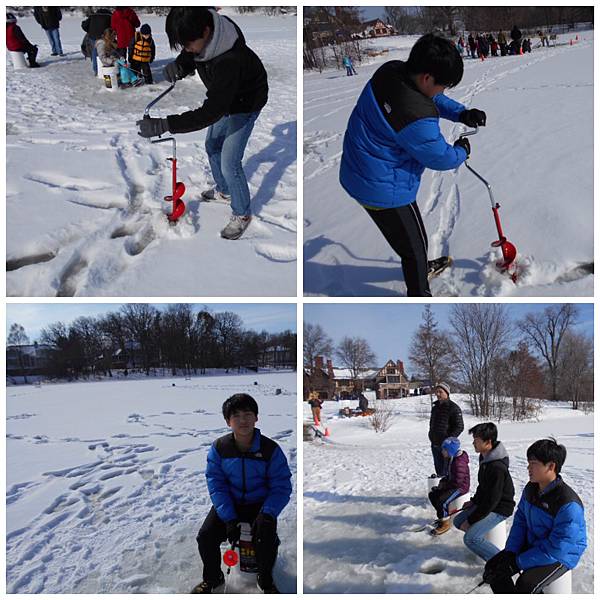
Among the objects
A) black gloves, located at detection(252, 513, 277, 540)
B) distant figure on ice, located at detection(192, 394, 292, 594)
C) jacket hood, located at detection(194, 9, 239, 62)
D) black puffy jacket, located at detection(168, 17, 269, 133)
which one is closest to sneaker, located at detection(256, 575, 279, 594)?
distant figure on ice, located at detection(192, 394, 292, 594)

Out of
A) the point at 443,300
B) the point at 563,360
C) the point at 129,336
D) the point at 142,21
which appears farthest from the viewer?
the point at 142,21

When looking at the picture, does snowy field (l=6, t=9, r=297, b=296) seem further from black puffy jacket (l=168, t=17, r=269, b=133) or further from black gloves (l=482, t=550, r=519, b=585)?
black gloves (l=482, t=550, r=519, b=585)

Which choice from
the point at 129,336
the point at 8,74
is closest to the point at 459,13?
the point at 129,336

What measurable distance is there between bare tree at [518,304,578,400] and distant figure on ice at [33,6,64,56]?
538 cm

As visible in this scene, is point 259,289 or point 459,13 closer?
point 259,289

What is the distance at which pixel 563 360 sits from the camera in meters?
3.11

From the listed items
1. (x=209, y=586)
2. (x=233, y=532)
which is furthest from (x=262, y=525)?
(x=209, y=586)

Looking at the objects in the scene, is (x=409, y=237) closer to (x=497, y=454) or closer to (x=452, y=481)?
(x=497, y=454)

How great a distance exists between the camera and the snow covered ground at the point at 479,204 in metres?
2.94

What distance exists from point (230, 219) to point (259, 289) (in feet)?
2.18

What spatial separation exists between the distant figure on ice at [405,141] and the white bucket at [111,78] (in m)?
3.98

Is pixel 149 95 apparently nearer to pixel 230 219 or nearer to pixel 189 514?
pixel 230 219

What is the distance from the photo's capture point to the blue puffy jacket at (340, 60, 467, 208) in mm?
2176

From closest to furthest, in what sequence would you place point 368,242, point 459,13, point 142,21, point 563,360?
point 563,360 < point 368,242 < point 459,13 < point 142,21
